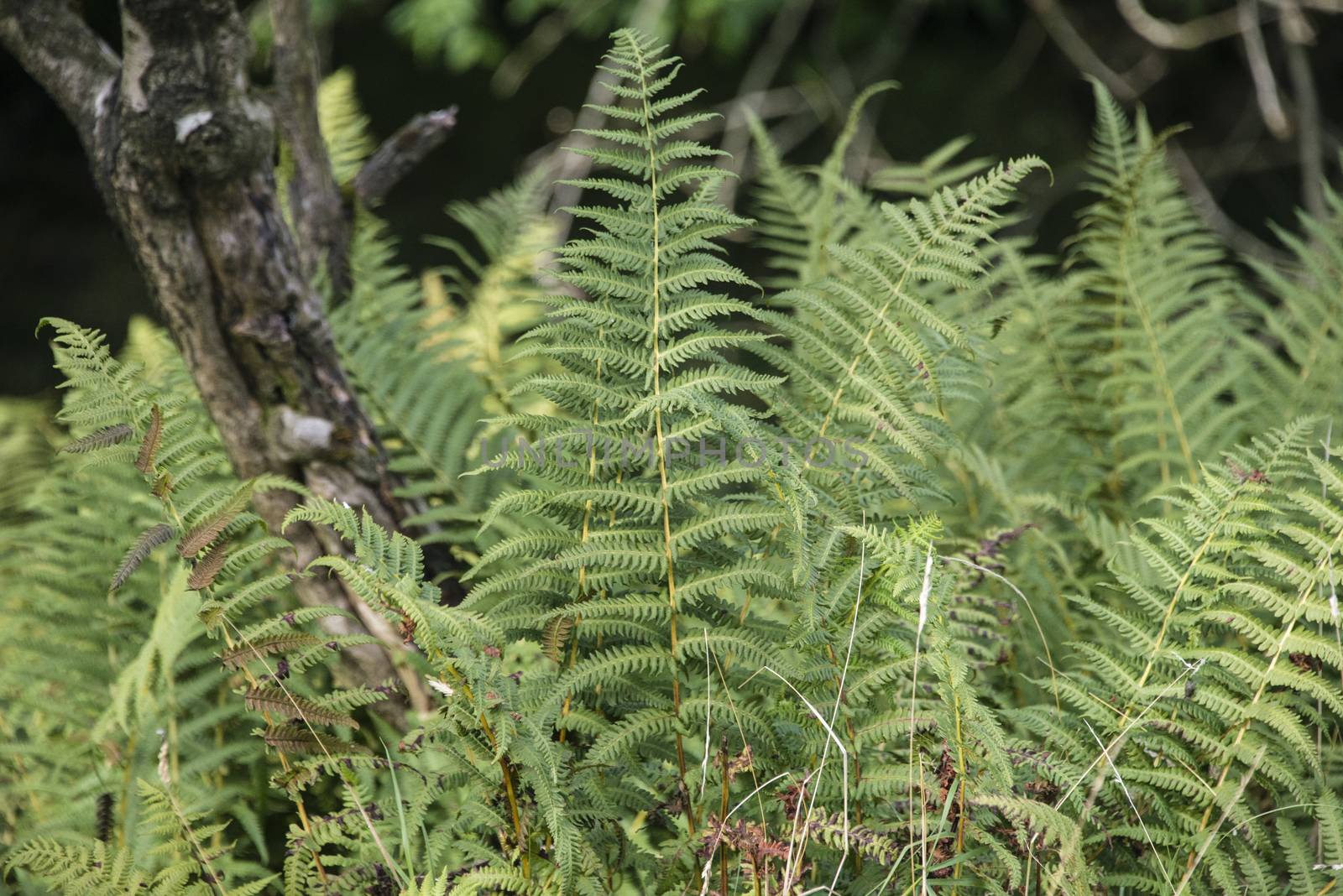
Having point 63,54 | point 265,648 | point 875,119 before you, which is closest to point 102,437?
point 265,648

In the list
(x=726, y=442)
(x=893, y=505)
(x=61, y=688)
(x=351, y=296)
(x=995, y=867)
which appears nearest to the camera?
(x=995, y=867)

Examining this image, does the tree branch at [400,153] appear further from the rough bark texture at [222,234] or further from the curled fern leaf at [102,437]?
the curled fern leaf at [102,437]

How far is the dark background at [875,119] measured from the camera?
4.80 metres

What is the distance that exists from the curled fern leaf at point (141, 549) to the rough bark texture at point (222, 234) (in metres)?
0.37

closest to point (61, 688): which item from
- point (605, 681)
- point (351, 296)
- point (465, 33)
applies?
point (351, 296)

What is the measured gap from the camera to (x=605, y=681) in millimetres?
1145

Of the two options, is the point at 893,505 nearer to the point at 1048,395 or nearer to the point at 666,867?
the point at 1048,395

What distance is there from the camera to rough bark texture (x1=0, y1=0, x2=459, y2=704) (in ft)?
4.52

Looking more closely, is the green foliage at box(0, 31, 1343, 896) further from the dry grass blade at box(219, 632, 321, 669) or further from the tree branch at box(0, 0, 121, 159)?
the tree branch at box(0, 0, 121, 159)

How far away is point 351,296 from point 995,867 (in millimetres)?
1391

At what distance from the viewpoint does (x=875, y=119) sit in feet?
16.5

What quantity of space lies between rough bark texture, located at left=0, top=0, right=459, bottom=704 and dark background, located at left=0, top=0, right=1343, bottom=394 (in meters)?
3.27

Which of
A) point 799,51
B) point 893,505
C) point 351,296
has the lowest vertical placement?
point 893,505

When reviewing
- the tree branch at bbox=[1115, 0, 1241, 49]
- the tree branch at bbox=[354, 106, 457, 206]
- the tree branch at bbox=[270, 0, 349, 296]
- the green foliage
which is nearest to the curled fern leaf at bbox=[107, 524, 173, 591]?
the green foliage
